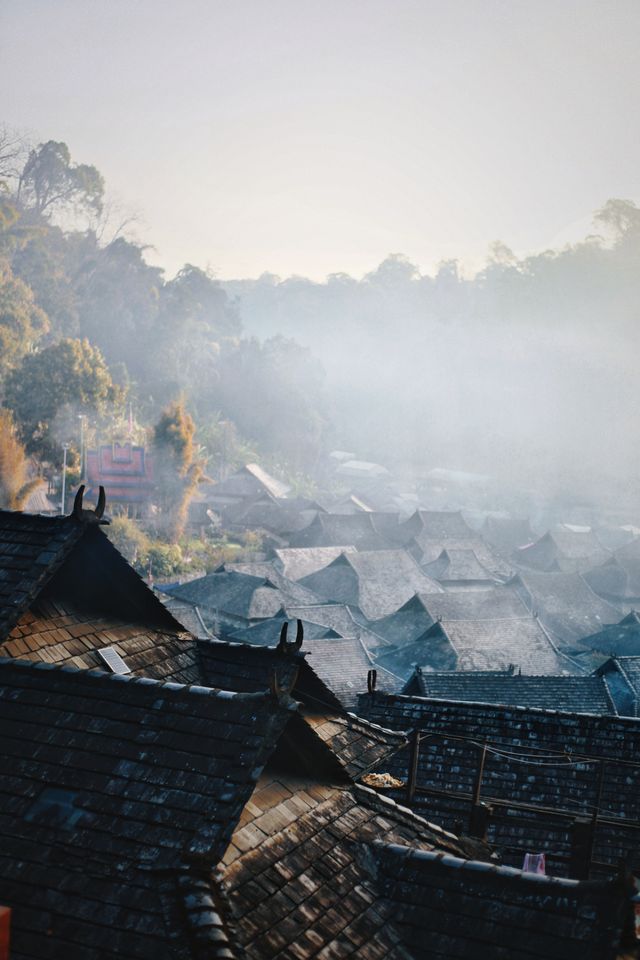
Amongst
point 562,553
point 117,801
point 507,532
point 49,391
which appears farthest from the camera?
point 507,532

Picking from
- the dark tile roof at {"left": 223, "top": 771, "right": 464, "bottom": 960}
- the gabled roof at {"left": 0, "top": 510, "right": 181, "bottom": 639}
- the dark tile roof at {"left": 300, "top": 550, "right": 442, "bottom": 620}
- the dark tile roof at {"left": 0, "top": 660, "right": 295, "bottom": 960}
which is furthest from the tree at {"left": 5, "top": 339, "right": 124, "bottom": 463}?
the dark tile roof at {"left": 223, "top": 771, "right": 464, "bottom": 960}

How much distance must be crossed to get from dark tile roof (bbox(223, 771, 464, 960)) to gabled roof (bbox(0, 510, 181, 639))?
129 inches

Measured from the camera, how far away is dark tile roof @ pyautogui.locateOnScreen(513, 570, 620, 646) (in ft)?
158

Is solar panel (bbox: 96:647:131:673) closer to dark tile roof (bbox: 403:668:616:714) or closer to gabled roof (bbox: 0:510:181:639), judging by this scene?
gabled roof (bbox: 0:510:181:639)

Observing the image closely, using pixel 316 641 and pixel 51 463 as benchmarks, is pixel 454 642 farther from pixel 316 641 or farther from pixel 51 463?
pixel 51 463

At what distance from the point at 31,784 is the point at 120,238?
90.5m

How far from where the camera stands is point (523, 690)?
22.8 metres

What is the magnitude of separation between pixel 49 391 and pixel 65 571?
47.5m

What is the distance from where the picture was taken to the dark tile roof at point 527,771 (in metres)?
13.6

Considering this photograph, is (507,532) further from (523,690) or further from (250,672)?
(250,672)

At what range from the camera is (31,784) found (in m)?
6.75

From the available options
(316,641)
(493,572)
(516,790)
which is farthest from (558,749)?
(493,572)

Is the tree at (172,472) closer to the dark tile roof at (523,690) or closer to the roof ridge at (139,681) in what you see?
the dark tile roof at (523,690)

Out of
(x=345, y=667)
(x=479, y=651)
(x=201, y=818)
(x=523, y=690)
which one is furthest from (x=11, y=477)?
(x=201, y=818)
